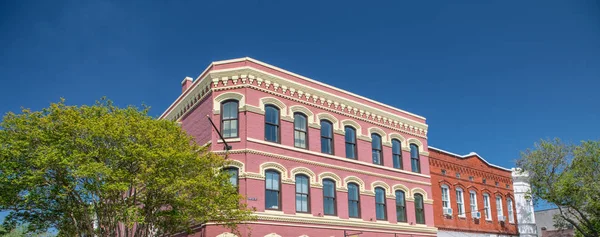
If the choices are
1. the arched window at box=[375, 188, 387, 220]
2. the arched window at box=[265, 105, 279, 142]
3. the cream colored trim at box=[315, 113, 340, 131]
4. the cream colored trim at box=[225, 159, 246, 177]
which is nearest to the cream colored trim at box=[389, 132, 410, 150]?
the arched window at box=[375, 188, 387, 220]

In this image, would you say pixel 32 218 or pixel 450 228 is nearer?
pixel 32 218

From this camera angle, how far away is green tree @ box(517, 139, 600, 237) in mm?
31594

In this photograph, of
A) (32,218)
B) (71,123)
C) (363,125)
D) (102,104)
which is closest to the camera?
(71,123)

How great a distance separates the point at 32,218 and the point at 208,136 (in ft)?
27.2

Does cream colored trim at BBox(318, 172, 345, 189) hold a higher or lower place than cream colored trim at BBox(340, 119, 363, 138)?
lower

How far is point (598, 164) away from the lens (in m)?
32.7

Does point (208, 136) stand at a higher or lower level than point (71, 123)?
higher

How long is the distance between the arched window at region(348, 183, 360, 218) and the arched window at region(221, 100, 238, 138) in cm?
705

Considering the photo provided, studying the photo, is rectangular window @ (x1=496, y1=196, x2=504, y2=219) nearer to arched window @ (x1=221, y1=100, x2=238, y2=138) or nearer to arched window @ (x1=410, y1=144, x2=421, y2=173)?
arched window @ (x1=410, y1=144, x2=421, y2=173)

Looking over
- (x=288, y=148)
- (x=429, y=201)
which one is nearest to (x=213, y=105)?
(x=288, y=148)

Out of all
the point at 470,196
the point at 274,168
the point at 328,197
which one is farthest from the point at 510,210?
the point at 274,168

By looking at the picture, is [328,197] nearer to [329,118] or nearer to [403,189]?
[329,118]

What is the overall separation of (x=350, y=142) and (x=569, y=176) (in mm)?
14343

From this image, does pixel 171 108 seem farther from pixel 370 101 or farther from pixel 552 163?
pixel 552 163
